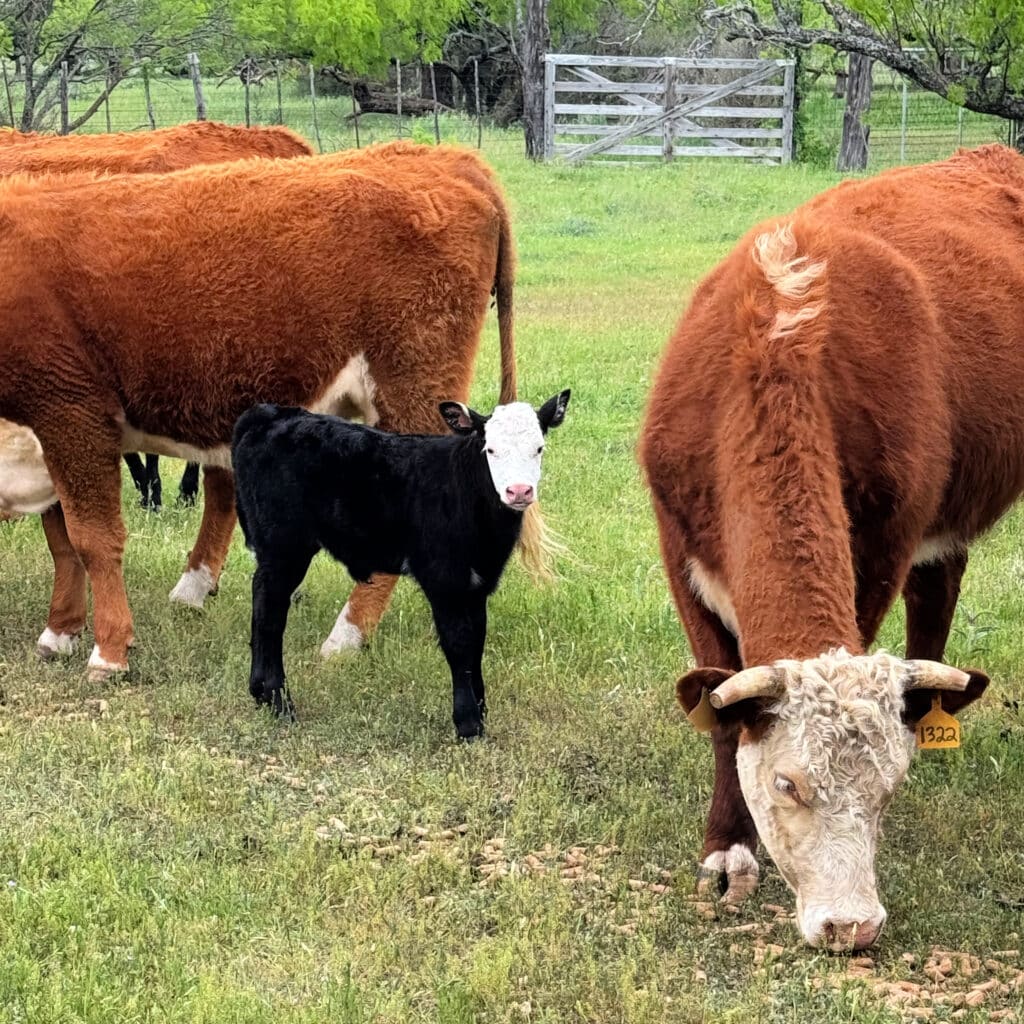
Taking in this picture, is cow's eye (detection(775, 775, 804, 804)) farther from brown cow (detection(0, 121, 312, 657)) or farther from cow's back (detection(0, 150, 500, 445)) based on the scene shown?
brown cow (detection(0, 121, 312, 657))

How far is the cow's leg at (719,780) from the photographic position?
4395 millimetres

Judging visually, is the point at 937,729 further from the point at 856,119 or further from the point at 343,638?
the point at 856,119

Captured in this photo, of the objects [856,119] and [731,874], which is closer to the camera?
[731,874]

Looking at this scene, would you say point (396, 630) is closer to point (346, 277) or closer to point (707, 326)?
point (346, 277)

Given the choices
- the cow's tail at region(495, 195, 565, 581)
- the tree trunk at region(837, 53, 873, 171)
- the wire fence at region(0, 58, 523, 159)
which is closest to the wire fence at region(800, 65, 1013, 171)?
the tree trunk at region(837, 53, 873, 171)

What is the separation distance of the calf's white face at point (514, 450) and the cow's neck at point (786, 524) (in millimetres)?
1193

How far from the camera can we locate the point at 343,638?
21.6ft

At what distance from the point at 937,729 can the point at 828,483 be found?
2.29 feet

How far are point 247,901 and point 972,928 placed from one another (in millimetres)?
2063

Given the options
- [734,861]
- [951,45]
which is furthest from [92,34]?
[734,861]

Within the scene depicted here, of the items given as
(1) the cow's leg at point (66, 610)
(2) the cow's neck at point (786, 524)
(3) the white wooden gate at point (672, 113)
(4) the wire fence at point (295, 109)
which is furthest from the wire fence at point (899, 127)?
(2) the cow's neck at point (786, 524)

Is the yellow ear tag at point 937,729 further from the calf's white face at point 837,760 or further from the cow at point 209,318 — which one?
the cow at point 209,318

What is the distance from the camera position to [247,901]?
13.9 ft

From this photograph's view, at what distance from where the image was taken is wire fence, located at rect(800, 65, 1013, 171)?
30.0 metres
